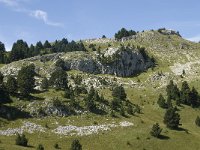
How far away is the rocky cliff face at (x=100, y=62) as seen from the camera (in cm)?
16688

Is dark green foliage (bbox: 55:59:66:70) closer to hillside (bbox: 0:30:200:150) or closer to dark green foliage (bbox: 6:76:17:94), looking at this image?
hillside (bbox: 0:30:200:150)

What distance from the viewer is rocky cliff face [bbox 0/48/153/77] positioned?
16688 cm

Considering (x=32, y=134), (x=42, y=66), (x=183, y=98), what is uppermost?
(x=42, y=66)

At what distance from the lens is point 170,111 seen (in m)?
118

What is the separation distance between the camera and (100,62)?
602ft

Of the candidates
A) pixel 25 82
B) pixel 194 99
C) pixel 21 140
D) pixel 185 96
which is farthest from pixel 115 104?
pixel 21 140

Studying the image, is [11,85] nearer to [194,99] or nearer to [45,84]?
[45,84]

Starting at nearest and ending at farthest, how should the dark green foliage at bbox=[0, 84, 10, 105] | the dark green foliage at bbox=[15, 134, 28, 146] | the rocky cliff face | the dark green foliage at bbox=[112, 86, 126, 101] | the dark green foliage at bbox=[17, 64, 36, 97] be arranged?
the dark green foliage at bbox=[15, 134, 28, 146]
the dark green foliage at bbox=[0, 84, 10, 105]
the dark green foliage at bbox=[17, 64, 36, 97]
the dark green foliage at bbox=[112, 86, 126, 101]
the rocky cliff face

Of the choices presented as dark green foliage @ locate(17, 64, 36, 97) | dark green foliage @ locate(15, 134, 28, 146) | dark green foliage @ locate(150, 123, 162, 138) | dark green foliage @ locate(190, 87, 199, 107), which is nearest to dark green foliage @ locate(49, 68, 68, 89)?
dark green foliage @ locate(17, 64, 36, 97)

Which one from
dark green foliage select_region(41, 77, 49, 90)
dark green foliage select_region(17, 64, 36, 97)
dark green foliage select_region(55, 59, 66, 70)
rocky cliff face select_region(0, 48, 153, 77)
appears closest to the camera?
dark green foliage select_region(17, 64, 36, 97)

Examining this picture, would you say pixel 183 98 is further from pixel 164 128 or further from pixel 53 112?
pixel 53 112

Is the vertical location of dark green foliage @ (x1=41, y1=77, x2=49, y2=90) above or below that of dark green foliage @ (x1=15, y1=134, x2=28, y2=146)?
above

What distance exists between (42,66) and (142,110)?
5062cm

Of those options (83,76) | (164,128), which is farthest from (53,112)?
(83,76)
